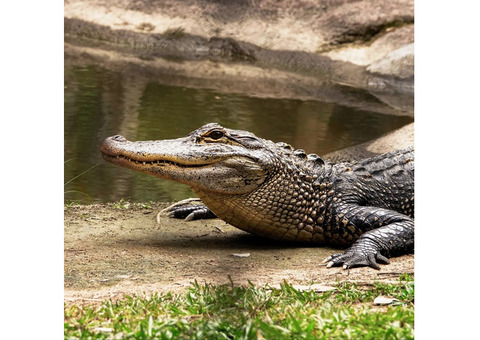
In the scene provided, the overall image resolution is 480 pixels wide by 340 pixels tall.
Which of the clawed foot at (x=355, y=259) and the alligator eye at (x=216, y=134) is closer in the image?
the clawed foot at (x=355, y=259)

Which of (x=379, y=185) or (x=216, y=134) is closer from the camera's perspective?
(x=216, y=134)

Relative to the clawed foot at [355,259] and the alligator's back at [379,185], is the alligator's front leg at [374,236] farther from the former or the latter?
the alligator's back at [379,185]

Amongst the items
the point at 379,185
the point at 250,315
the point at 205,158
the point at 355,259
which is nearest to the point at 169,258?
the point at 205,158

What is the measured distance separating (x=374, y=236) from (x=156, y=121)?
4795 mm

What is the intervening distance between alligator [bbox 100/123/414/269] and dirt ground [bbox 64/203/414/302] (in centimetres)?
16

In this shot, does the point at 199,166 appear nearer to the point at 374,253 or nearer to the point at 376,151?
the point at 374,253

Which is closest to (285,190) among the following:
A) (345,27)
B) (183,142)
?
(183,142)

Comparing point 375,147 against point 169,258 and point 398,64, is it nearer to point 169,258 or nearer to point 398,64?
point 169,258

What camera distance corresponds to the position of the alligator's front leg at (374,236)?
14.3ft

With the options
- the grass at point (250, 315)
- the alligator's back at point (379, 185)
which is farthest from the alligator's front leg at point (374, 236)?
the grass at point (250, 315)

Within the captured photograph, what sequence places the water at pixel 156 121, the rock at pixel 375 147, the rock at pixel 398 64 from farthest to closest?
the rock at pixel 398 64, the rock at pixel 375 147, the water at pixel 156 121

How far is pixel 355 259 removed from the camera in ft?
14.2

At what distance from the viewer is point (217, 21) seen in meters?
15.3

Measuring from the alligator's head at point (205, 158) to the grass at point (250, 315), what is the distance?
124cm
